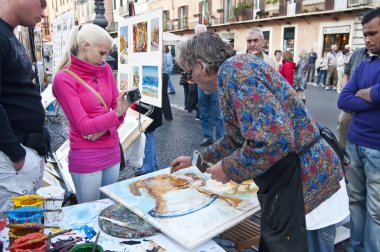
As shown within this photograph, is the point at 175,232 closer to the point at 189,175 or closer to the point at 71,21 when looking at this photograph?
the point at 189,175

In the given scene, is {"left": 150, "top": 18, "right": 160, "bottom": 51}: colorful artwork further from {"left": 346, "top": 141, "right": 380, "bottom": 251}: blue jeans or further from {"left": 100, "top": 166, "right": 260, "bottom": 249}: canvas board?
{"left": 346, "top": 141, "right": 380, "bottom": 251}: blue jeans

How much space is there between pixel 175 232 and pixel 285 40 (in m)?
19.8

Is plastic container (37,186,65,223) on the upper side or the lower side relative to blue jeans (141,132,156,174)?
upper

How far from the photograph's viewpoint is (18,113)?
1536 millimetres

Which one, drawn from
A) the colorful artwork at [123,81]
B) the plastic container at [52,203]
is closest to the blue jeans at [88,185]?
the plastic container at [52,203]

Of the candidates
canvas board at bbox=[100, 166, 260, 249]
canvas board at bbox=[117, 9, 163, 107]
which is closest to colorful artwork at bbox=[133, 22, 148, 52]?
canvas board at bbox=[117, 9, 163, 107]

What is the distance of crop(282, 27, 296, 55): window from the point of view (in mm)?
19016

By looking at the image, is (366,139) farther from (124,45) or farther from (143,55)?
(124,45)

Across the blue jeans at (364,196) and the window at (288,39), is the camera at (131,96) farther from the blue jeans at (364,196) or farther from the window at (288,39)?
the window at (288,39)

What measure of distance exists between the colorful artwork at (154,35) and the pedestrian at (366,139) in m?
1.41

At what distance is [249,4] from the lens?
818 inches

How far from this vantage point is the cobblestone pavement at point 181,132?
4324 mm

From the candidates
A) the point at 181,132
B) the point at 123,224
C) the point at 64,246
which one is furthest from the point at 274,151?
the point at 181,132

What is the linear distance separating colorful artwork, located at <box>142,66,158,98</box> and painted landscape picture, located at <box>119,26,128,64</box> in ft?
1.34
